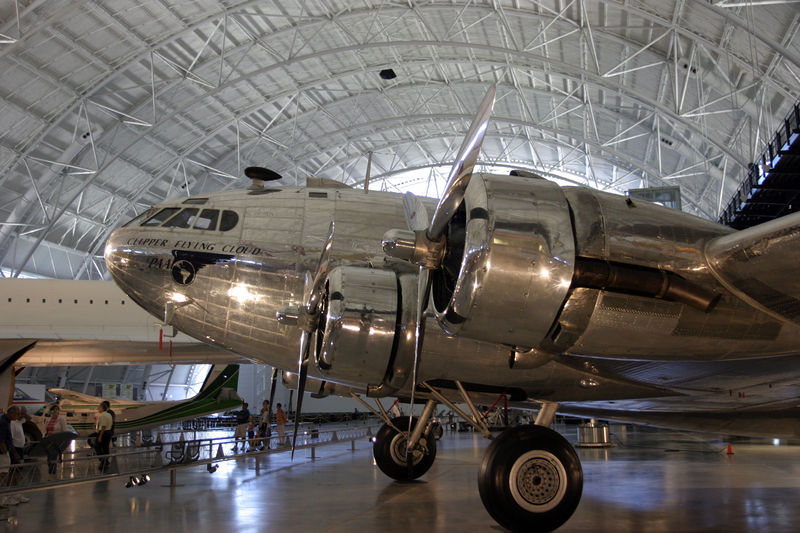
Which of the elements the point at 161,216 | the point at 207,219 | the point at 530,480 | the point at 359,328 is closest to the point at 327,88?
the point at 161,216

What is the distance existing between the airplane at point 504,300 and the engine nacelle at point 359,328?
2cm

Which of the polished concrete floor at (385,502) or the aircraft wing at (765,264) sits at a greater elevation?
the aircraft wing at (765,264)

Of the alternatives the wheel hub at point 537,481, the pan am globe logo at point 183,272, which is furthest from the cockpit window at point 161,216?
the wheel hub at point 537,481

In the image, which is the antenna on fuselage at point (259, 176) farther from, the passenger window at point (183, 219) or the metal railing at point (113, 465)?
Answer: the metal railing at point (113, 465)

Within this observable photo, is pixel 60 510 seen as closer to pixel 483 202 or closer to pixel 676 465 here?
pixel 483 202

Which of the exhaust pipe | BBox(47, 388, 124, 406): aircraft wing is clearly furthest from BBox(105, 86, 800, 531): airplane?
BBox(47, 388, 124, 406): aircraft wing

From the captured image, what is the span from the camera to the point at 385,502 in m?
8.00

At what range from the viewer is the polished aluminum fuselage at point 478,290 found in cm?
511

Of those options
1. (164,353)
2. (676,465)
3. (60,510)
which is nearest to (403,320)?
(60,510)

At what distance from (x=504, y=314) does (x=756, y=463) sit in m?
11.8

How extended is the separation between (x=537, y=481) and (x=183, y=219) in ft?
18.6

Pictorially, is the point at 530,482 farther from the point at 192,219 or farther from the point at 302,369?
the point at 192,219

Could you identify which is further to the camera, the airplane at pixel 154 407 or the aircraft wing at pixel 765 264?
the airplane at pixel 154 407

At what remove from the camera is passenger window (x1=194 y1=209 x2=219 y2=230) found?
8.16m
